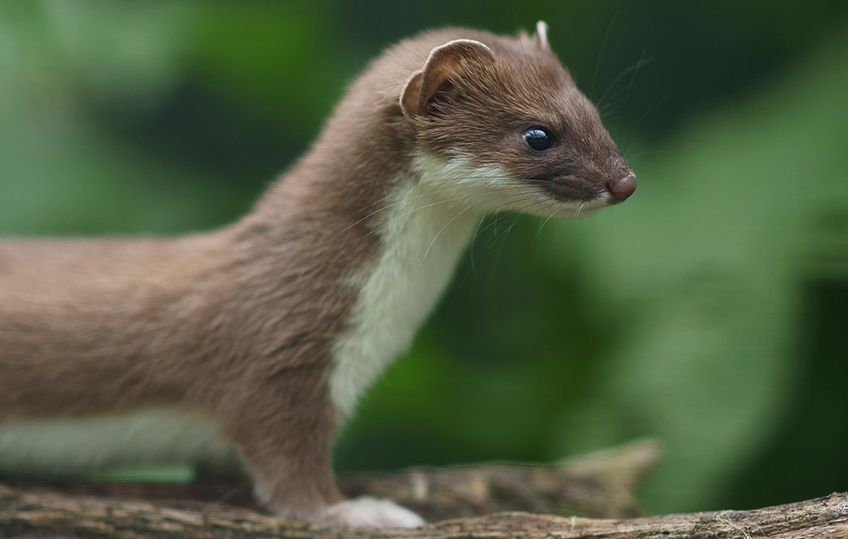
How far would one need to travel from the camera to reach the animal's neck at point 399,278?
193cm

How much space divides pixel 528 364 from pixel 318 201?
4.82 feet

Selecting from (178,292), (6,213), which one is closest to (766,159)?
(178,292)

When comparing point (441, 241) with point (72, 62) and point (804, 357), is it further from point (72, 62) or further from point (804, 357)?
point (72, 62)

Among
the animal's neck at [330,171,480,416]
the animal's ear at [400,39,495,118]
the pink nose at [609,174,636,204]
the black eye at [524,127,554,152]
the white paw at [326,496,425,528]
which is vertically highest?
the animal's ear at [400,39,495,118]

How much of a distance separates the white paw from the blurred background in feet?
2.76

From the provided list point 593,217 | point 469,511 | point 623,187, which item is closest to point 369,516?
point 469,511

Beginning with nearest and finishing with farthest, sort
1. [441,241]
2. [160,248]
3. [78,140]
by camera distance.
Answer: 1. [441,241]
2. [160,248]
3. [78,140]

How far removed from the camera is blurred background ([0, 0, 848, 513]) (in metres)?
2.58

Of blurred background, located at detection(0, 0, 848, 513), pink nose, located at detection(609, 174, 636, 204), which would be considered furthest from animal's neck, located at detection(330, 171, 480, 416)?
blurred background, located at detection(0, 0, 848, 513)

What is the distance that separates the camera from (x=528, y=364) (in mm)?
3098

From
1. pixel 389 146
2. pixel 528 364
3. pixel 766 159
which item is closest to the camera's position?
pixel 389 146

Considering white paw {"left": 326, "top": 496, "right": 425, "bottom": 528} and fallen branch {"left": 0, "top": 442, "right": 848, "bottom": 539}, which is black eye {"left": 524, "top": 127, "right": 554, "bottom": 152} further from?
white paw {"left": 326, "top": 496, "right": 425, "bottom": 528}

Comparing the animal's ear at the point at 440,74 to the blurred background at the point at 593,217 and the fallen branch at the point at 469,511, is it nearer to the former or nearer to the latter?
the blurred background at the point at 593,217

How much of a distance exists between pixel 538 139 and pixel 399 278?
56 centimetres
